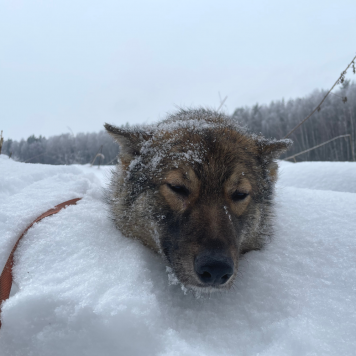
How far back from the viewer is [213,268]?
5.47ft

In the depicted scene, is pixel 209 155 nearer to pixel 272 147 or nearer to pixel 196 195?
pixel 196 195

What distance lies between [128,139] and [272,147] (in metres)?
1.53

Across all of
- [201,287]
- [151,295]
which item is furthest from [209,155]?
[151,295]

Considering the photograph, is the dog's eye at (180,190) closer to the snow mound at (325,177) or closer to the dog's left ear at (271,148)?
the dog's left ear at (271,148)

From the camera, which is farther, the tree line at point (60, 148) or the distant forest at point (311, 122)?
the distant forest at point (311, 122)

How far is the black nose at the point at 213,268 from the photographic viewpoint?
167cm

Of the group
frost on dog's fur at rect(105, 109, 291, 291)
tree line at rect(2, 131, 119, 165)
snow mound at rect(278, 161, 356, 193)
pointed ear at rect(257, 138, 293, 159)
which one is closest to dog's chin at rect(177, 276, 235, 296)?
frost on dog's fur at rect(105, 109, 291, 291)

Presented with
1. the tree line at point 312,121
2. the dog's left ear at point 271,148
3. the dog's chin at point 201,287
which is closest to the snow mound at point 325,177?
the dog's left ear at point 271,148

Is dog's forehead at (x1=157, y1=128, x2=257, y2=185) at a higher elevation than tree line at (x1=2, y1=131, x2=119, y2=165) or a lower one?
lower

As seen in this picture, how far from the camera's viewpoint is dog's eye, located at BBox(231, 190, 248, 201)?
2303 mm

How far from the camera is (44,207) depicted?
234 cm

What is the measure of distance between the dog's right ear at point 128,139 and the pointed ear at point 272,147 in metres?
1.22

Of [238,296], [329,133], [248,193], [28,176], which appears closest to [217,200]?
[248,193]

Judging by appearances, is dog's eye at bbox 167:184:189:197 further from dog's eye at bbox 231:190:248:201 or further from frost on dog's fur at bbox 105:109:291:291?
dog's eye at bbox 231:190:248:201
